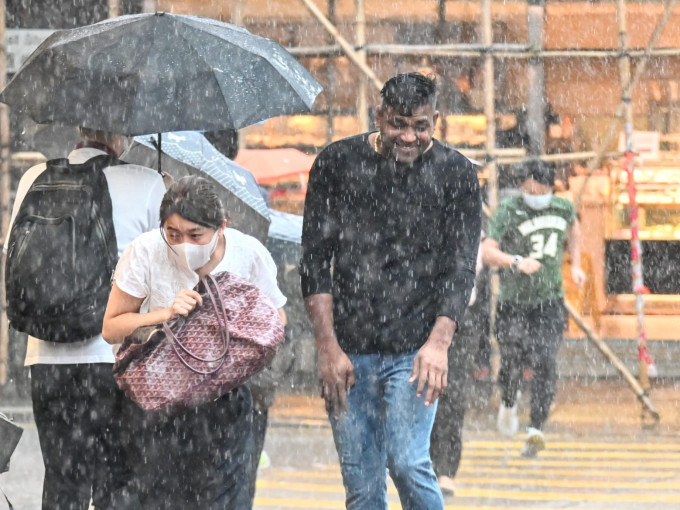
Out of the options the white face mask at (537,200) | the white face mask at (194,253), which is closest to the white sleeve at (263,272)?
the white face mask at (194,253)

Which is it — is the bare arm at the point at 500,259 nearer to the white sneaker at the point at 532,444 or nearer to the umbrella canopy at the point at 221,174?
the white sneaker at the point at 532,444

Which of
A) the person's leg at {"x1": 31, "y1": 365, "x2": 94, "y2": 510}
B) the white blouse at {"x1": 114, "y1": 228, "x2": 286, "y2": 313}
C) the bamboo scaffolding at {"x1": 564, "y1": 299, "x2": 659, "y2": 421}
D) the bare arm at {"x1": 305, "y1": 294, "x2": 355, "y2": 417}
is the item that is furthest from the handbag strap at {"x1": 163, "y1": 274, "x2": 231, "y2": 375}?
the bamboo scaffolding at {"x1": 564, "y1": 299, "x2": 659, "y2": 421}

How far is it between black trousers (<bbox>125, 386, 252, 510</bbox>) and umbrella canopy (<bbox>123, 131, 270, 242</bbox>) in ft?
5.91

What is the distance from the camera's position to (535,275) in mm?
9594

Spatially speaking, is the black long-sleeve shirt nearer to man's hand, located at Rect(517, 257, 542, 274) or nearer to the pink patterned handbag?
the pink patterned handbag

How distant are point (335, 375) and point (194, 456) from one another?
1.63 ft

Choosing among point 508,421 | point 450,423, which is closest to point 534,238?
point 508,421

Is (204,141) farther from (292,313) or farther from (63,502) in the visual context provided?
(292,313)

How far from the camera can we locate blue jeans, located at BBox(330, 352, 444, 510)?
4.76 metres

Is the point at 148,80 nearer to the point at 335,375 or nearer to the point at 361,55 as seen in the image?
the point at 335,375

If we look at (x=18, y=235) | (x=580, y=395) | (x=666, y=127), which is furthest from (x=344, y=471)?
(x=666, y=127)

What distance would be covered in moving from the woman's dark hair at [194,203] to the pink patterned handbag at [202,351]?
0.18 meters

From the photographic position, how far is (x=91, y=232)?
5055 millimetres

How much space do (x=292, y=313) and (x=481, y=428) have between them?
5.70ft
